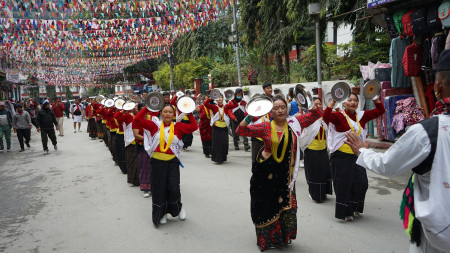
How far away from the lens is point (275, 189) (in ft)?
12.7

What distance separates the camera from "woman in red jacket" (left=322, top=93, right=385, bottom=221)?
15.4 ft

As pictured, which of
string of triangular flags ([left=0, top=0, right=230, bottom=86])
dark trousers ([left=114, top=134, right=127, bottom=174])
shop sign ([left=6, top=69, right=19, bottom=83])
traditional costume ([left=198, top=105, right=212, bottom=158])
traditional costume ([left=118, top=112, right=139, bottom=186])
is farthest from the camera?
shop sign ([left=6, top=69, right=19, bottom=83])

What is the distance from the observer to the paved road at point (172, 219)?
4246mm

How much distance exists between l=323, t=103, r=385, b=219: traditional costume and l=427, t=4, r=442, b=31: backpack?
3.68 metres

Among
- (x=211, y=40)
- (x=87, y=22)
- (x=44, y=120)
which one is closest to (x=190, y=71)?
(x=211, y=40)

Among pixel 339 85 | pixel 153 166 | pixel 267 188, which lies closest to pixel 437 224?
pixel 267 188

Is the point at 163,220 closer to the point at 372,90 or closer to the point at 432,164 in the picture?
the point at 372,90

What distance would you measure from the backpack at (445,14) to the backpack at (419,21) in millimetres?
570

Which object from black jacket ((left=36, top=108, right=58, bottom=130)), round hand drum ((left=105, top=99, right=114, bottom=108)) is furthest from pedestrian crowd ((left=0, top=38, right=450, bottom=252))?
black jacket ((left=36, top=108, right=58, bottom=130))

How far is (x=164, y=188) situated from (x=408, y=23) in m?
6.21

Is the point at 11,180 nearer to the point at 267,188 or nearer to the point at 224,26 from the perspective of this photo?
the point at 267,188

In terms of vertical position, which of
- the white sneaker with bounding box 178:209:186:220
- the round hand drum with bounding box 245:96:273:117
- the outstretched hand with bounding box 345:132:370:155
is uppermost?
the round hand drum with bounding box 245:96:273:117

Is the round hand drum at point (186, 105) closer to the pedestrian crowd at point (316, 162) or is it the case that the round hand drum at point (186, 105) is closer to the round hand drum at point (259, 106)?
the pedestrian crowd at point (316, 162)

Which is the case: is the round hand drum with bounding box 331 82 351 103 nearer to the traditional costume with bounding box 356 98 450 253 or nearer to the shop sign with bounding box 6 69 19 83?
the traditional costume with bounding box 356 98 450 253
